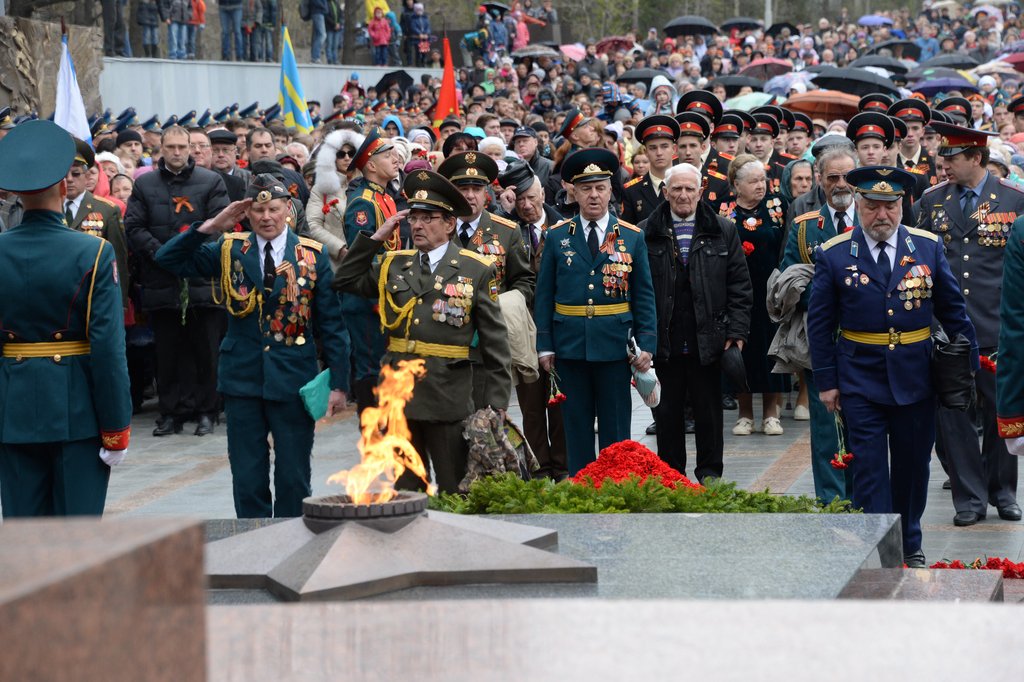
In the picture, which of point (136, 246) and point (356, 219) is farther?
point (136, 246)

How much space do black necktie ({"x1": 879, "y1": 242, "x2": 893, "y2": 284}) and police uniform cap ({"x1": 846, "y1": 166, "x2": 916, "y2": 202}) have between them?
0.24 metres

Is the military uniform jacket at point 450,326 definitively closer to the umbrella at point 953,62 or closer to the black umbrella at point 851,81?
the black umbrella at point 851,81

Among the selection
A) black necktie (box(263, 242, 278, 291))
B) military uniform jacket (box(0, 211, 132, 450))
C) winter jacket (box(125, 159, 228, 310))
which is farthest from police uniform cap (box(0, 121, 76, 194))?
winter jacket (box(125, 159, 228, 310))

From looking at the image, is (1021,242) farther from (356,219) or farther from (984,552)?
(356,219)

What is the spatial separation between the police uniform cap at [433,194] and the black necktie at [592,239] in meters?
1.35

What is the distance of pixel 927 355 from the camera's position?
7727 millimetres

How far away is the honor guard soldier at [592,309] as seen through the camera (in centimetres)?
917

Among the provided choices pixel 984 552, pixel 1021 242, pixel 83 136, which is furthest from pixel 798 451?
pixel 83 136

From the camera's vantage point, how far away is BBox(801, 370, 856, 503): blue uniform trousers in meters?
8.68

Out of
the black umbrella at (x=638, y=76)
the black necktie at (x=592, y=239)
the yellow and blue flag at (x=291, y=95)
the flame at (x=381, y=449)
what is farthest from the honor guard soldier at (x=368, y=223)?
the black umbrella at (x=638, y=76)

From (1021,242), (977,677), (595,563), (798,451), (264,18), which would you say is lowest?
(798,451)

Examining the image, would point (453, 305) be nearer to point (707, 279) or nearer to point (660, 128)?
point (707, 279)

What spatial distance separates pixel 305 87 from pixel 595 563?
75.5ft

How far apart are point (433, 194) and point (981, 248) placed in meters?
3.40
